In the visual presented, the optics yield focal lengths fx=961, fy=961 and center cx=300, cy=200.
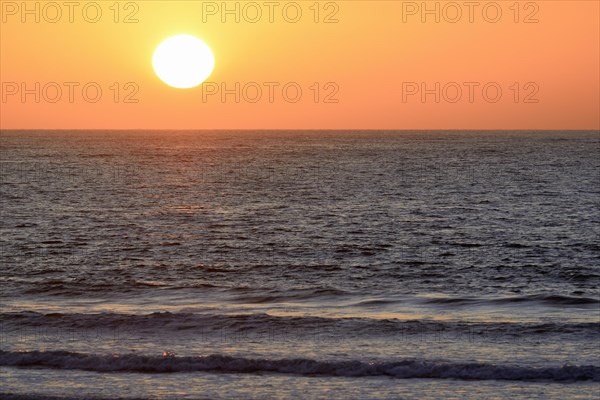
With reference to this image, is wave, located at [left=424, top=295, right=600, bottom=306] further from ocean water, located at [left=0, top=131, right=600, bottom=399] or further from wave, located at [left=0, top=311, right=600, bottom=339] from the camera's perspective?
wave, located at [left=0, top=311, right=600, bottom=339]

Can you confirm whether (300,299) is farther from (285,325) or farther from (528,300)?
(528,300)

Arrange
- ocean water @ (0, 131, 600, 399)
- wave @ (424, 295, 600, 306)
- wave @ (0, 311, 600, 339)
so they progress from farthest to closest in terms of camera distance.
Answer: wave @ (424, 295, 600, 306) < wave @ (0, 311, 600, 339) < ocean water @ (0, 131, 600, 399)

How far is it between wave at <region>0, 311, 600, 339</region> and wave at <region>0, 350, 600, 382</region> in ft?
11.7

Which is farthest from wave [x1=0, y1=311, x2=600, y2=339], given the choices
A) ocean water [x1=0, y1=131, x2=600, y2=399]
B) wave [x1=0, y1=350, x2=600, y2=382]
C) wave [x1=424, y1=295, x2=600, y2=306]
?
wave [x1=0, y1=350, x2=600, y2=382]

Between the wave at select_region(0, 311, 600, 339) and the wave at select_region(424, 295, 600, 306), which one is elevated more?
the wave at select_region(0, 311, 600, 339)

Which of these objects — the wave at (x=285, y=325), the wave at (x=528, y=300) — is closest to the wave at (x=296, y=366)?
the wave at (x=285, y=325)

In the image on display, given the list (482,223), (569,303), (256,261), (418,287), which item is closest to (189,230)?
(256,261)

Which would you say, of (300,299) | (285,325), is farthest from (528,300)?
(285,325)

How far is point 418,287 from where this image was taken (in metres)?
35.3

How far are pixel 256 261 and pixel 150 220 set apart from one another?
19755 millimetres

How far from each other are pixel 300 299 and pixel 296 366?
31.8 ft

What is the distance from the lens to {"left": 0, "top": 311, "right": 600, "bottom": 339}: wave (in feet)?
89.0

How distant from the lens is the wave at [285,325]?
1068 inches

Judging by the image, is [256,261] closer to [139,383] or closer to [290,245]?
[290,245]
